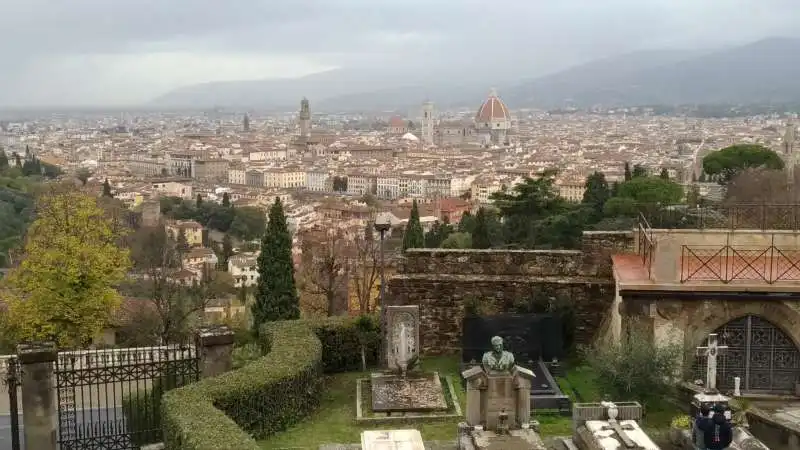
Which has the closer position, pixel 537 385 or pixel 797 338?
pixel 797 338

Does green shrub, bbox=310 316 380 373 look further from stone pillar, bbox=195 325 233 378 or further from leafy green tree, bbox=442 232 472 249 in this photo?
leafy green tree, bbox=442 232 472 249

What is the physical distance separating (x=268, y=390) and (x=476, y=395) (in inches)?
106

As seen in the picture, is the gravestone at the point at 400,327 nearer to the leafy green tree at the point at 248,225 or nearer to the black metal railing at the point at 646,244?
the black metal railing at the point at 646,244

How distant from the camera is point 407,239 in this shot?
3350 cm

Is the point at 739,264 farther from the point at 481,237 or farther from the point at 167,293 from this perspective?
the point at 481,237

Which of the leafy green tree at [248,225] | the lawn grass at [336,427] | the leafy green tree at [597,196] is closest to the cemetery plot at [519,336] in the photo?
the lawn grass at [336,427]

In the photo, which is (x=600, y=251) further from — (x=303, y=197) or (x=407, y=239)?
(x=303, y=197)

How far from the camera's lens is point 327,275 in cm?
2491

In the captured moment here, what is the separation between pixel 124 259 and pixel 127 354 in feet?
28.7

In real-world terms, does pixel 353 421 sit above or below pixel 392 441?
below

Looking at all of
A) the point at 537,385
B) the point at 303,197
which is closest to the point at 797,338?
the point at 537,385

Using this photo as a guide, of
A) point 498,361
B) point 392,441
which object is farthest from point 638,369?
point 392,441

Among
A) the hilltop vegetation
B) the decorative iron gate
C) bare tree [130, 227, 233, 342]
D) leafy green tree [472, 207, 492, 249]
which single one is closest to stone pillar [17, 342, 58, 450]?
the decorative iron gate

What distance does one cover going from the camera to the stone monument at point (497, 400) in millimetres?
8609
